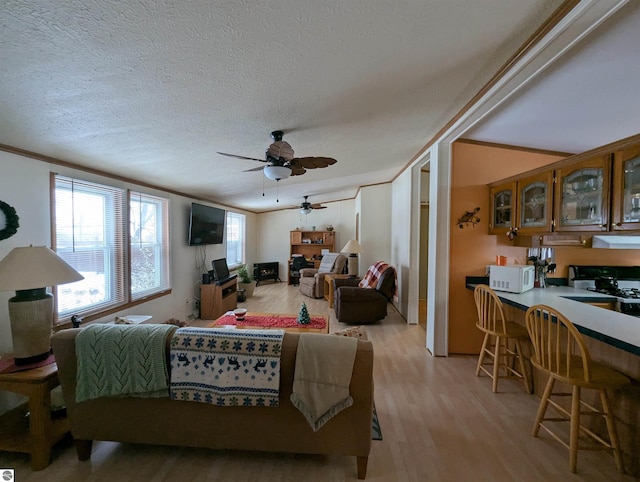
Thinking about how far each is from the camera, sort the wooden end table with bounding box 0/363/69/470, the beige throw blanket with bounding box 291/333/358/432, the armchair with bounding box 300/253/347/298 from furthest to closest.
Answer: the armchair with bounding box 300/253/347/298, the wooden end table with bounding box 0/363/69/470, the beige throw blanket with bounding box 291/333/358/432

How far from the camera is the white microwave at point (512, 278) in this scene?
104 inches

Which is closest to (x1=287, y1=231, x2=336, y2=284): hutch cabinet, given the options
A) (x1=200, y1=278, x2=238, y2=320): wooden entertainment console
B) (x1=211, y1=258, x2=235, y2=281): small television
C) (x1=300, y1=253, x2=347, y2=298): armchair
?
(x1=300, y1=253, x2=347, y2=298): armchair

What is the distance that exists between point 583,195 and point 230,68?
2.69m

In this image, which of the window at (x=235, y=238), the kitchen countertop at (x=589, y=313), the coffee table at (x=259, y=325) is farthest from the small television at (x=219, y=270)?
the kitchen countertop at (x=589, y=313)

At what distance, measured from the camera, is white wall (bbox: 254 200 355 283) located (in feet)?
26.5

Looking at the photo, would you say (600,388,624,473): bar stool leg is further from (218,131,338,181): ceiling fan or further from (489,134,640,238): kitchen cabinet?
(218,131,338,181): ceiling fan

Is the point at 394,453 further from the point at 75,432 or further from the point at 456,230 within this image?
the point at 456,230

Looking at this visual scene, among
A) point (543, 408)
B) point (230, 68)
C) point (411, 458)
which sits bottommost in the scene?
point (411, 458)

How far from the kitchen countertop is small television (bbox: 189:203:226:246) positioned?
407 cm

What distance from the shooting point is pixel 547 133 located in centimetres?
267

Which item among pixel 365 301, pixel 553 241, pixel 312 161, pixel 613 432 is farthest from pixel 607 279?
pixel 312 161

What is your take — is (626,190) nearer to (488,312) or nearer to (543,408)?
(488,312)

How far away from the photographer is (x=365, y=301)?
4250 mm

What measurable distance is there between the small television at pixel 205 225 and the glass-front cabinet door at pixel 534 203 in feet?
14.1
